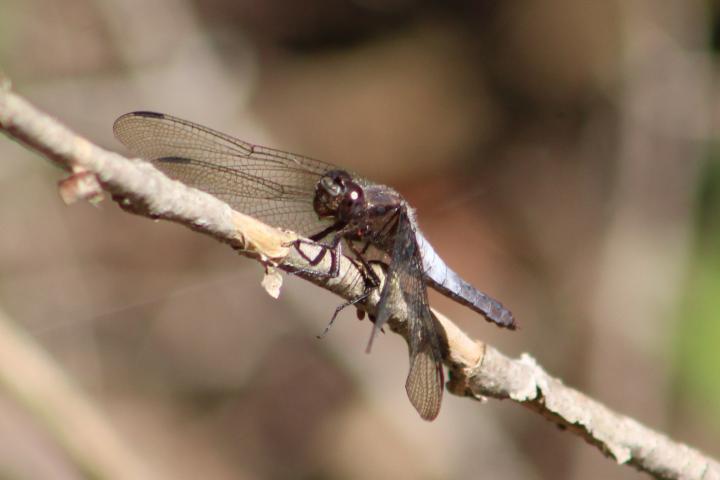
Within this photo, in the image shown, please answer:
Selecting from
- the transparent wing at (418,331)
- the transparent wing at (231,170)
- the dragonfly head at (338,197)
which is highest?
the transparent wing at (231,170)

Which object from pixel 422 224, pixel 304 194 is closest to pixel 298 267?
pixel 304 194

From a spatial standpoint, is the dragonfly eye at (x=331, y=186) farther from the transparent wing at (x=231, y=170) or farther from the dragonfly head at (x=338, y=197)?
the transparent wing at (x=231, y=170)

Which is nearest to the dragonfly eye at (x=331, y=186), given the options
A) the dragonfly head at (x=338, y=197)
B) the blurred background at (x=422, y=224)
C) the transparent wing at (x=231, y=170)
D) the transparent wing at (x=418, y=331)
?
the dragonfly head at (x=338, y=197)

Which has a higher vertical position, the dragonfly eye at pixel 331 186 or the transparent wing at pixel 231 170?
the transparent wing at pixel 231 170

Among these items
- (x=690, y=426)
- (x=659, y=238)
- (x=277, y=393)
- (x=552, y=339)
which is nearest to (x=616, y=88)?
(x=659, y=238)

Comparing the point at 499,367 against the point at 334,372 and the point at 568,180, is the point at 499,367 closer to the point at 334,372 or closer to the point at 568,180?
the point at 334,372

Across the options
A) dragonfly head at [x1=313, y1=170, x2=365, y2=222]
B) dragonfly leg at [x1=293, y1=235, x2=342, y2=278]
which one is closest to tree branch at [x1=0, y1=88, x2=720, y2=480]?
dragonfly leg at [x1=293, y1=235, x2=342, y2=278]

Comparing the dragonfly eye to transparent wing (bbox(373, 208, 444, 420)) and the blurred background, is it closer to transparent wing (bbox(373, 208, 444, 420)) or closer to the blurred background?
transparent wing (bbox(373, 208, 444, 420))
